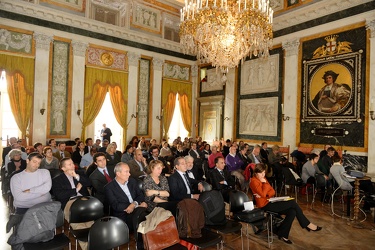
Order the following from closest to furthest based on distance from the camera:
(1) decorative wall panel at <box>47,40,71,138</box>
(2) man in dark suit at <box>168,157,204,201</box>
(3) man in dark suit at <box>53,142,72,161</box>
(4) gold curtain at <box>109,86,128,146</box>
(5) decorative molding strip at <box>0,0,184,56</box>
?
1. (2) man in dark suit at <box>168,157,204,201</box>
2. (3) man in dark suit at <box>53,142,72,161</box>
3. (5) decorative molding strip at <box>0,0,184,56</box>
4. (1) decorative wall panel at <box>47,40,71,138</box>
5. (4) gold curtain at <box>109,86,128,146</box>

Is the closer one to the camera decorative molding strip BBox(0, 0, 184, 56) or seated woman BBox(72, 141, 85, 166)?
seated woman BBox(72, 141, 85, 166)

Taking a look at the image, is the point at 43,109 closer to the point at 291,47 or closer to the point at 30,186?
the point at 30,186

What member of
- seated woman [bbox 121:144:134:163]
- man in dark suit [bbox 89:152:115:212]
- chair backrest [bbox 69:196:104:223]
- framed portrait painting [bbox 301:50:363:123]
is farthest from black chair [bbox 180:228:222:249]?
framed portrait painting [bbox 301:50:363:123]

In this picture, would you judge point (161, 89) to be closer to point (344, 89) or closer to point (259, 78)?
point (259, 78)

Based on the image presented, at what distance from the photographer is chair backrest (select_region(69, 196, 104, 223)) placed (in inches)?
138

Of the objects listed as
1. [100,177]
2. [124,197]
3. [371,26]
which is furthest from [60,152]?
[371,26]

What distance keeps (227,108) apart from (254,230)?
28.7 feet

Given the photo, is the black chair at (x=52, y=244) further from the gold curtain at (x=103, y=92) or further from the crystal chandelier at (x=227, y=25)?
the gold curtain at (x=103, y=92)

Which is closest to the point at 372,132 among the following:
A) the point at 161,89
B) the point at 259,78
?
the point at 259,78

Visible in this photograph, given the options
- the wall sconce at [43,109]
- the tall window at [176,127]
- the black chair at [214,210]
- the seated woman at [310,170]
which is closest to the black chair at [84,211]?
the black chair at [214,210]

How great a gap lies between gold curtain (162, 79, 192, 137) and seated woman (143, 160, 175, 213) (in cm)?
939

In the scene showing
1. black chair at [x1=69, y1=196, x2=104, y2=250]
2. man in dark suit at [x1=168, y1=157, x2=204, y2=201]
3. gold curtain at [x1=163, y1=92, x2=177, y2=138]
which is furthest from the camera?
gold curtain at [x1=163, y1=92, x2=177, y2=138]

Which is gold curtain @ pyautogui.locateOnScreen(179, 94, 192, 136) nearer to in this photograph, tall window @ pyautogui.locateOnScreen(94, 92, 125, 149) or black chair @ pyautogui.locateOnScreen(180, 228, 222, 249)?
tall window @ pyautogui.locateOnScreen(94, 92, 125, 149)

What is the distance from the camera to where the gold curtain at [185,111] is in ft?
47.5
